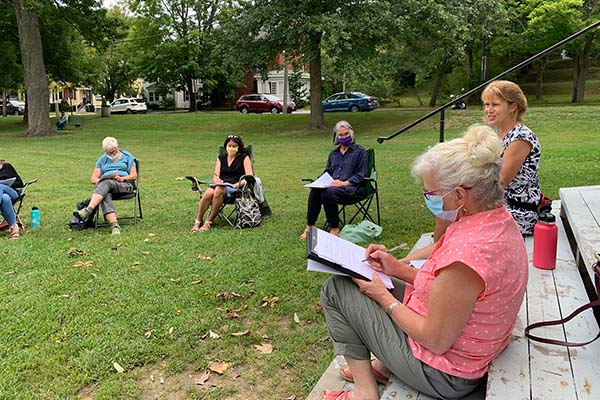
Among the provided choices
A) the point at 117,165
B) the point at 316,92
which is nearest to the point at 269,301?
the point at 117,165

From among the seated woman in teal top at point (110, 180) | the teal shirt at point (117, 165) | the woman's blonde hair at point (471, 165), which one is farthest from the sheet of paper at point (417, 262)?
the teal shirt at point (117, 165)

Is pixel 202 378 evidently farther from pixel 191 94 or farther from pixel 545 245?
pixel 191 94

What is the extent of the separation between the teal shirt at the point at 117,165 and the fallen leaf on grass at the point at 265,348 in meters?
3.72

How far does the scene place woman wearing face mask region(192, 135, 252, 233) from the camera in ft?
19.1

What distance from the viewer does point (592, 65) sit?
125 feet

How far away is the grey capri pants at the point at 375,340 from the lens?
190 centimetres

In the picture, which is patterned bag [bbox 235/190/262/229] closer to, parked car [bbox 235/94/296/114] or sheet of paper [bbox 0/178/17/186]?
sheet of paper [bbox 0/178/17/186]

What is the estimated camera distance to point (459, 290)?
171 cm

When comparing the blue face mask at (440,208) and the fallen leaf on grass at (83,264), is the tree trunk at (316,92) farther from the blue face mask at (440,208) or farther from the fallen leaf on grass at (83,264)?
the blue face mask at (440,208)

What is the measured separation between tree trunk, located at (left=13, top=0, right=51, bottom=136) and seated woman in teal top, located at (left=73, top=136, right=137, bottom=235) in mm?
14992

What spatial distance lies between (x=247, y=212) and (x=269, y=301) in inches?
87.4

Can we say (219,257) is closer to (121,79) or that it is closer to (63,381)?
(63,381)

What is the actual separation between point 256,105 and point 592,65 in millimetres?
24881

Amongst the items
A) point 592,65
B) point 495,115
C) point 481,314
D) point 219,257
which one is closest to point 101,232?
point 219,257
